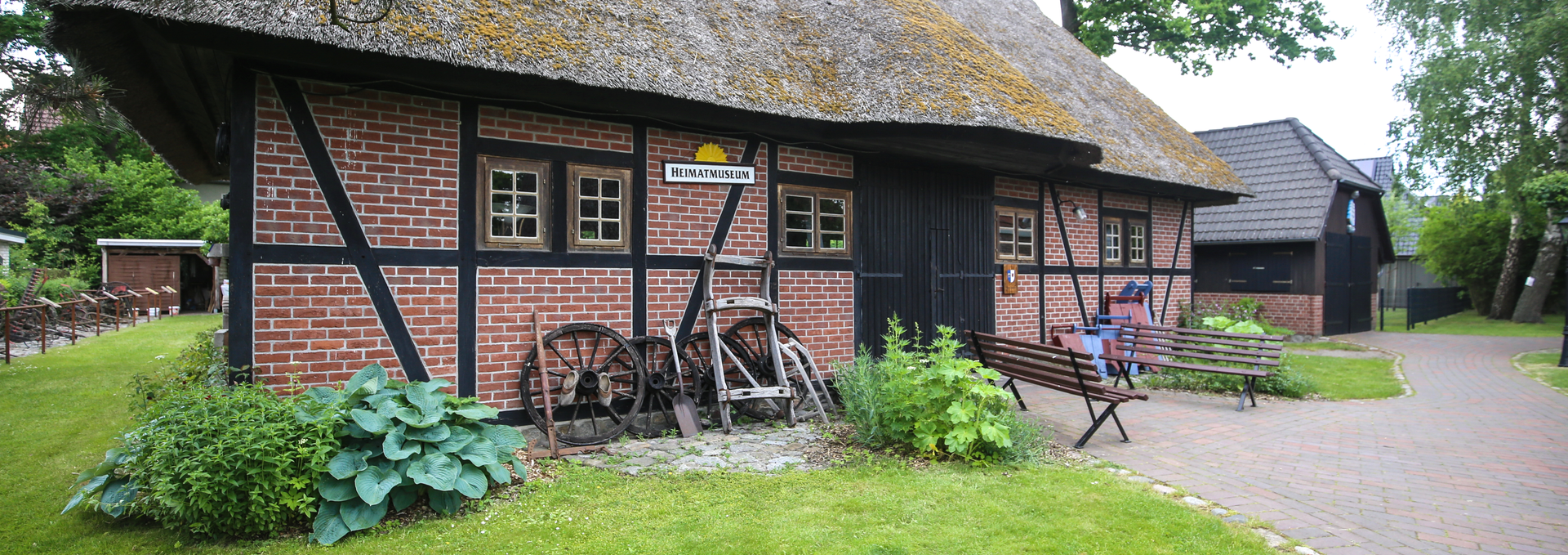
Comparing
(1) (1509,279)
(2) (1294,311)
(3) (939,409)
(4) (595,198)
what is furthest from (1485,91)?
(4) (595,198)

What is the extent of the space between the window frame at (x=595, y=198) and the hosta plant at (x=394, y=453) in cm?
163

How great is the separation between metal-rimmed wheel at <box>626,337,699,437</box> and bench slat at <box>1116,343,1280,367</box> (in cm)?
485

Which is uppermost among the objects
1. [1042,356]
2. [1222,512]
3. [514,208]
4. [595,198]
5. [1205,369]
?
[595,198]

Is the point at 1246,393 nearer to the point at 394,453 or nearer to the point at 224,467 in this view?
the point at 394,453

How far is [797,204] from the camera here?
6570 mm

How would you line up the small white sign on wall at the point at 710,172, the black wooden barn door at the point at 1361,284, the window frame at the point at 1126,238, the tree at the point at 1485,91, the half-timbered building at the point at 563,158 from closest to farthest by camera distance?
the half-timbered building at the point at 563,158, the small white sign on wall at the point at 710,172, the window frame at the point at 1126,238, the tree at the point at 1485,91, the black wooden barn door at the point at 1361,284

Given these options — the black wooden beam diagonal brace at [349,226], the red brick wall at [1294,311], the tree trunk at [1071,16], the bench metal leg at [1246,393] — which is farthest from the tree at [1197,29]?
the black wooden beam diagonal brace at [349,226]

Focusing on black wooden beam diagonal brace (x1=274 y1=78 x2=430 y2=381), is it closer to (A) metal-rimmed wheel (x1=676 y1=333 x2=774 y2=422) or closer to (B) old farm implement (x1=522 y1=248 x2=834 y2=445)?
(B) old farm implement (x1=522 y1=248 x2=834 y2=445)

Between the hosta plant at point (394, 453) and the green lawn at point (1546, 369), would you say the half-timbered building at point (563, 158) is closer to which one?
the hosta plant at point (394, 453)

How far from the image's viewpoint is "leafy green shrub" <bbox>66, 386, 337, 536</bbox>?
3301mm

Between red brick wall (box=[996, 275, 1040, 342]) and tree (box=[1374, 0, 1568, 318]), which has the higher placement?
tree (box=[1374, 0, 1568, 318])

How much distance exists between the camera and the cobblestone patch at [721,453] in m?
4.64

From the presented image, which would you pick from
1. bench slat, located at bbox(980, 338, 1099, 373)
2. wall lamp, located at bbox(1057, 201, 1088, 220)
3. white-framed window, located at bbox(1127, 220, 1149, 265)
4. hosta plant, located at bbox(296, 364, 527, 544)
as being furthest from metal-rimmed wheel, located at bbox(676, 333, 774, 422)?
white-framed window, located at bbox(1127, 220, 1149, 265)

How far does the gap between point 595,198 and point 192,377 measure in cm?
293
